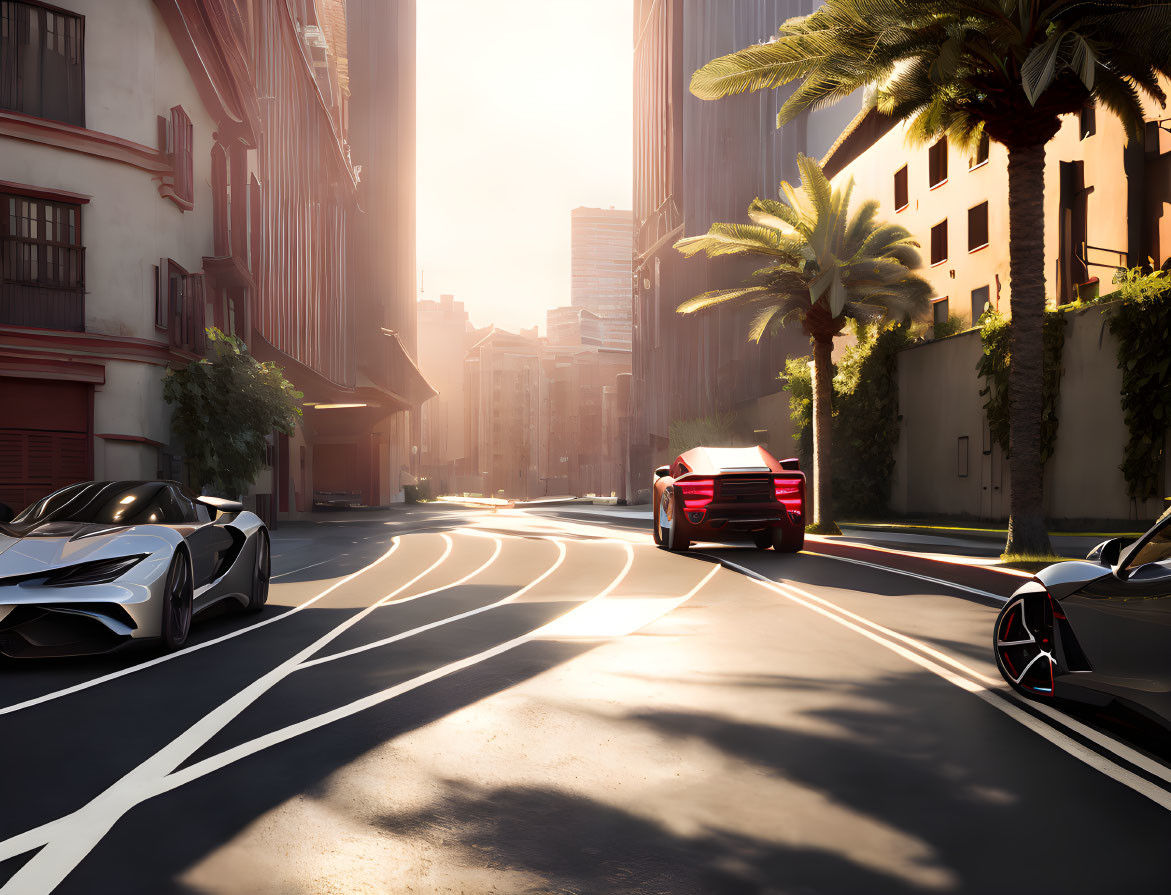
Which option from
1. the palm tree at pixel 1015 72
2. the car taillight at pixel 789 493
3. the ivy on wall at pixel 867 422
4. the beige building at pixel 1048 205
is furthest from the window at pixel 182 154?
the ivy on wall at pixel 867 422

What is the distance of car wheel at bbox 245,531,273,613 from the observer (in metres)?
10.0

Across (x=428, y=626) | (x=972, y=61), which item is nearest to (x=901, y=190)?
(x=972, y=61)

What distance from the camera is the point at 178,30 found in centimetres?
2472

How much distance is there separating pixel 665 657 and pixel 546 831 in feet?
12.6

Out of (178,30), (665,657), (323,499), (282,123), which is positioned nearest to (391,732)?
(665,657)

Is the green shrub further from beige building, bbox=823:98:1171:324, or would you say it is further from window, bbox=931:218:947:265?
window, bbox=931:218:947:265

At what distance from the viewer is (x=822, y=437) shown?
24.5m

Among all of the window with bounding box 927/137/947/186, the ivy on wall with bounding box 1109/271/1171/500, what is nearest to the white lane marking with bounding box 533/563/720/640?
the ivy on wall with bounding box 1109/271/1171/500

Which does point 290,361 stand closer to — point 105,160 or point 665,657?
point 105,160

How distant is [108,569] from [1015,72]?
13.7 m

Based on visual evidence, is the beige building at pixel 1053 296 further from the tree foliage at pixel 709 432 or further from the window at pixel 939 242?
the tree foliage at pixel 709 432

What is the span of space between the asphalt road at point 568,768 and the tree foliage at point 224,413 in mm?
16187

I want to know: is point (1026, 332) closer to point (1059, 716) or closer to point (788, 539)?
point (788, 539)

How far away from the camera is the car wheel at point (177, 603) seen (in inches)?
297
